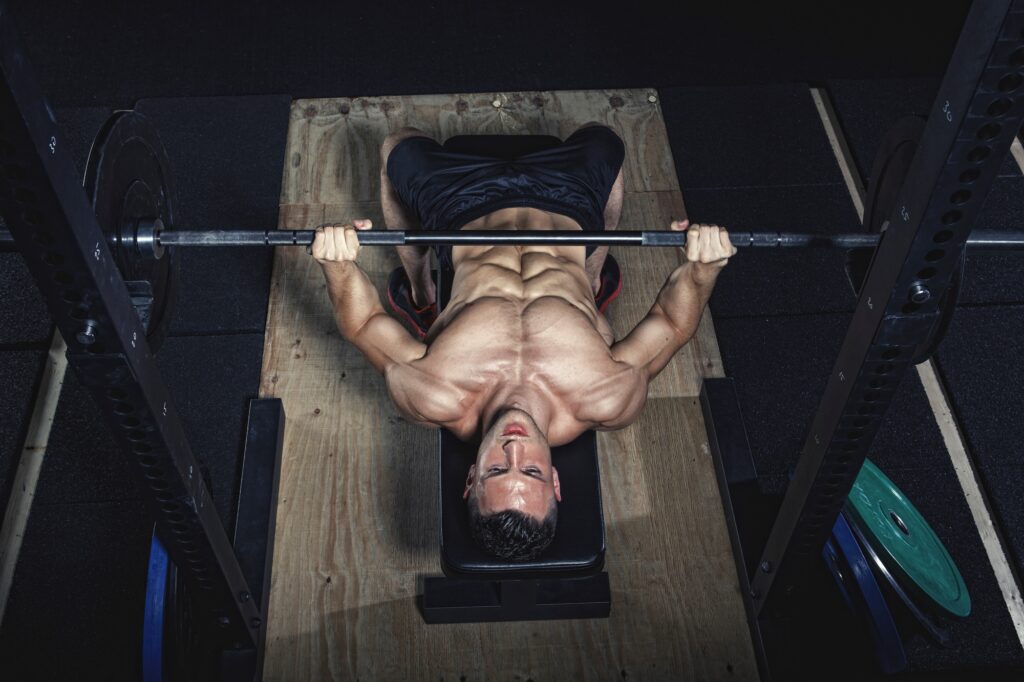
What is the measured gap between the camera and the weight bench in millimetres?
2512

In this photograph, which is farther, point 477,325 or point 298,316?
point 298,316

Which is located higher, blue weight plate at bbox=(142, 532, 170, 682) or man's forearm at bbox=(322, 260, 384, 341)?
man's forearm at bbox=(322, 260, 384, 341)

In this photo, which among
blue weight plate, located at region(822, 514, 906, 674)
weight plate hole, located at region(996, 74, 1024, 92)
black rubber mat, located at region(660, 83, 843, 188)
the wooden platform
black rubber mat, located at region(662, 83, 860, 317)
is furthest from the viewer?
black rubber mat, located at region(660, 83, 843, 188)

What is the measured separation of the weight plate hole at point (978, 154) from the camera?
1751 mm

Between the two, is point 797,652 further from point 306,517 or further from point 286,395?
point 286,395

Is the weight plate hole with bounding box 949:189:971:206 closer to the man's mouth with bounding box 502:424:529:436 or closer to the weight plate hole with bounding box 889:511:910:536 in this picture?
the man's mouth with bounding box 502:424:529:436

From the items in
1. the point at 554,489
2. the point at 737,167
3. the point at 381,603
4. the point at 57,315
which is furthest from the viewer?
the point at 737,167

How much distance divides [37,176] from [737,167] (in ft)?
10.1

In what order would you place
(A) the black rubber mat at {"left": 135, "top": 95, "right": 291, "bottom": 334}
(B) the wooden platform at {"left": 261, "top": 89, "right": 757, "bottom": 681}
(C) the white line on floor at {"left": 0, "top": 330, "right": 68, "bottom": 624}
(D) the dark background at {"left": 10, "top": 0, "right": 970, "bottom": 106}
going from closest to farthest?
(B) the wooden platform at {"left": 261, "top": 89, "right": 757, "bottom": 681}
(C) the white line on floor at {"left": 0, "top": 330, "right": 68, "bottom": 624}
(A) the black rubber mat at {"left": 135, "top": 95, "right": 291, "bottom": 334}
(D) the dark background at {"left": 10, "top": 0, "right": 970, "bottom": 106}

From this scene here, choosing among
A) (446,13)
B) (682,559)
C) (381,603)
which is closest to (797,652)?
(682,559)

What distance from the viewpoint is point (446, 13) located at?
15.7ft

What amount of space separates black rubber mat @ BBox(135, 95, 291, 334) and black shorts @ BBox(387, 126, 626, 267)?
756 millimetres

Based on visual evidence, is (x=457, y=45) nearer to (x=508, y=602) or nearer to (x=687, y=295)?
(x=687, y=295)

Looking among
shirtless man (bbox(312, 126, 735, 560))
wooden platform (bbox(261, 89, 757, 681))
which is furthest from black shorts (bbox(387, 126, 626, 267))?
wooden platform (bbox(261, 89, 757, 681))
